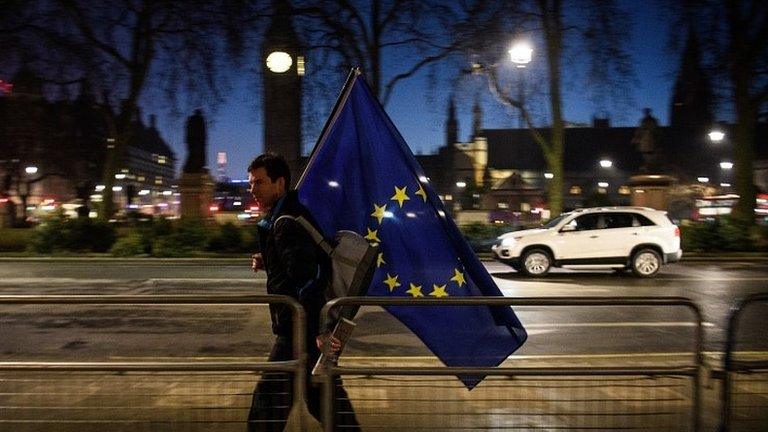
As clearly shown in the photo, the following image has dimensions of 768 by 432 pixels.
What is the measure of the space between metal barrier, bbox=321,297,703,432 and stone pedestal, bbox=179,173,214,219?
25825mm

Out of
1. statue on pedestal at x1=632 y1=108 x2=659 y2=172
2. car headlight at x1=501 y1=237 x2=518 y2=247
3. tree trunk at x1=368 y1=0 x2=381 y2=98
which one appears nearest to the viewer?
car headlight at x1=501 y1=237 x2=518 y2=247

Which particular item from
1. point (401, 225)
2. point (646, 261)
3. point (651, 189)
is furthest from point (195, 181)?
point (401, 225)

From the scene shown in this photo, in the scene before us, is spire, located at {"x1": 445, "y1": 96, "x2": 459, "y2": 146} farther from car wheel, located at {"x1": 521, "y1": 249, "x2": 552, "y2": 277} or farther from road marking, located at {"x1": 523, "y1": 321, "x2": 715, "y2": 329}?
road marking, located at {"x1": 523, "y1": 321, "x2": 715, "y2": 329}

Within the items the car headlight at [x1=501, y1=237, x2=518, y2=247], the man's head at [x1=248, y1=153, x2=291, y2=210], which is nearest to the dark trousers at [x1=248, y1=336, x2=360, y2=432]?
the man's head at [x1=248, y1=153, x2=291, y2=210]

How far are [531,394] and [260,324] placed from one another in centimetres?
586

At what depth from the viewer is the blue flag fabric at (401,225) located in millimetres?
4031

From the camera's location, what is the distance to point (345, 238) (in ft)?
12.2

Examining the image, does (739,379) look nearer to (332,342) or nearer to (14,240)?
(332,342)

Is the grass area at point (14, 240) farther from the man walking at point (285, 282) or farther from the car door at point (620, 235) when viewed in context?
the man walking at point (285, 282)

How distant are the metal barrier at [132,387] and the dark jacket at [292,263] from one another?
13cm

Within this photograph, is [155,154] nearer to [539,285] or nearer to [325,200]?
[539,285]

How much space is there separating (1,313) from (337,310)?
9.57 meters

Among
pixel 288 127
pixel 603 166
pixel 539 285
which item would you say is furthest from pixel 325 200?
pixel 603 166

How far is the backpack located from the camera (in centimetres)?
369
